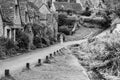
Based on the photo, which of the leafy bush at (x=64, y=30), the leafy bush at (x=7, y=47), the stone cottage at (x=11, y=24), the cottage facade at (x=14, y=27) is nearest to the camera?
the leafy bush at (x=7, y=47)

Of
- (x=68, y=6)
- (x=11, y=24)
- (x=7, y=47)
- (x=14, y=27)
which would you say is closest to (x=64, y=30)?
(x=68, y=6)

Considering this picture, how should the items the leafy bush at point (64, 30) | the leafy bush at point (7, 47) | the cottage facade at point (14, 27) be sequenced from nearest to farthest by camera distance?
the leafy bush at point (7, 47)
the cottage facade at point (14, 27)
the leafy bush at point (64, 30)

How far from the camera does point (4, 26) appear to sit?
105 feet

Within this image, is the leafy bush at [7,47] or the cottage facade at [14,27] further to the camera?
the cottage facade at [14,27]

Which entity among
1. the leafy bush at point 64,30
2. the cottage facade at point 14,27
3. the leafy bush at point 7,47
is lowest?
the leafy bush at point 64,30

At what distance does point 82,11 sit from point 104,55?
83.4m

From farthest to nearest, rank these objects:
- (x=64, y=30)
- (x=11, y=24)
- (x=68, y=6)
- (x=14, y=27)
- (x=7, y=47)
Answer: (x=68, y=6) → (x=64, y=30) → (x=14, y=27) → (x=11, y=24) → (x=7, y=47)

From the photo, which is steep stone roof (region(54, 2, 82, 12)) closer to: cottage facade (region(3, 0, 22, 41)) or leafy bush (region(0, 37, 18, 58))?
cottage facade (region(3, 0, 22, 41))

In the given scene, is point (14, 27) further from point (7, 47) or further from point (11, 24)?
point (7, 47)

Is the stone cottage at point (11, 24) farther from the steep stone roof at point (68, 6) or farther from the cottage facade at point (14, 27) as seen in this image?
the steep stone roof at point (68, 6)

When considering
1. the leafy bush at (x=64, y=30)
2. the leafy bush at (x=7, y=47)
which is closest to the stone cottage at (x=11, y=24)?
the leafy bush at (x=7, y=47)

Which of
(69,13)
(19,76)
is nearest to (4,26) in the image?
(19,76)

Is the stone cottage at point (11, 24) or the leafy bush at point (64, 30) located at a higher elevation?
the stone cottage at point (11, 24)

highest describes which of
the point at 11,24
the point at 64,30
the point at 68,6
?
the point at 68,6
